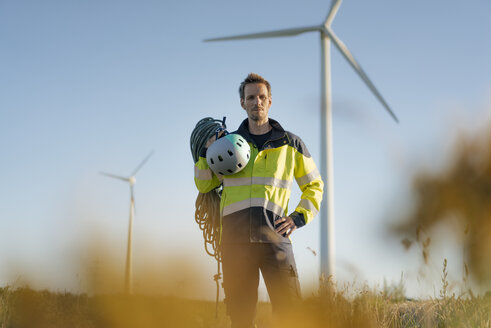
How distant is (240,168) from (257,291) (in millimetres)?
1432

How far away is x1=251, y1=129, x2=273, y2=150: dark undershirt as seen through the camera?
20.3 ft

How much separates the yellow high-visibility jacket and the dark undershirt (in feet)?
0.19

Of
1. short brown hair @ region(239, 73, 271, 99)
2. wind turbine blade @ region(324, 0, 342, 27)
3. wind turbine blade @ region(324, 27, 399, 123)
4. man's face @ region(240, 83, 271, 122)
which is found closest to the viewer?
man's face @ region(240, 83, 271, 122)

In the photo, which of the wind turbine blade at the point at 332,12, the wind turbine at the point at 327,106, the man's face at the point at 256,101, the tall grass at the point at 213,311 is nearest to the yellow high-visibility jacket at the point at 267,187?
the man's face at the point at 256,101

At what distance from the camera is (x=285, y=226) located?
5.84 metres

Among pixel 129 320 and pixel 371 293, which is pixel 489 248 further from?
pixel 129 320

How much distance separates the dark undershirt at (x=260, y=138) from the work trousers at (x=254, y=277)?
1199 millimetres

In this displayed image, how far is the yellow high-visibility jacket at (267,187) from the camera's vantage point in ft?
19.0

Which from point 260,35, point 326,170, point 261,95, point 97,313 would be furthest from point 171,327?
point 260,35

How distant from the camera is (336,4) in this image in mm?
20375

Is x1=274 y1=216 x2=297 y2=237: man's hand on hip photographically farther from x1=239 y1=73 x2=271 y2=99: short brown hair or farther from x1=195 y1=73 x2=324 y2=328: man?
x1=239 y1=73 x2=271 y2=99: short brown hair

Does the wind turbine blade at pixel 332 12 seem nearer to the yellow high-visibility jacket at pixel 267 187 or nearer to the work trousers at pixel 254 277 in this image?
the yellow high-visibility jacket at pixel 267 187

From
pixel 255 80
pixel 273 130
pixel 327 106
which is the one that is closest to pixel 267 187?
pixel 273 130

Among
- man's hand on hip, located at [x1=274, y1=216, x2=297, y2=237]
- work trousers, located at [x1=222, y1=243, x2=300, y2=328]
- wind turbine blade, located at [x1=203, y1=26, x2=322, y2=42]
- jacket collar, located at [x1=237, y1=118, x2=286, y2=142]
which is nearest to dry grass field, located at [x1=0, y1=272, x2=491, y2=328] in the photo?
work trousers, located at [x1=222, y1=243, x2=300, y2=328]
